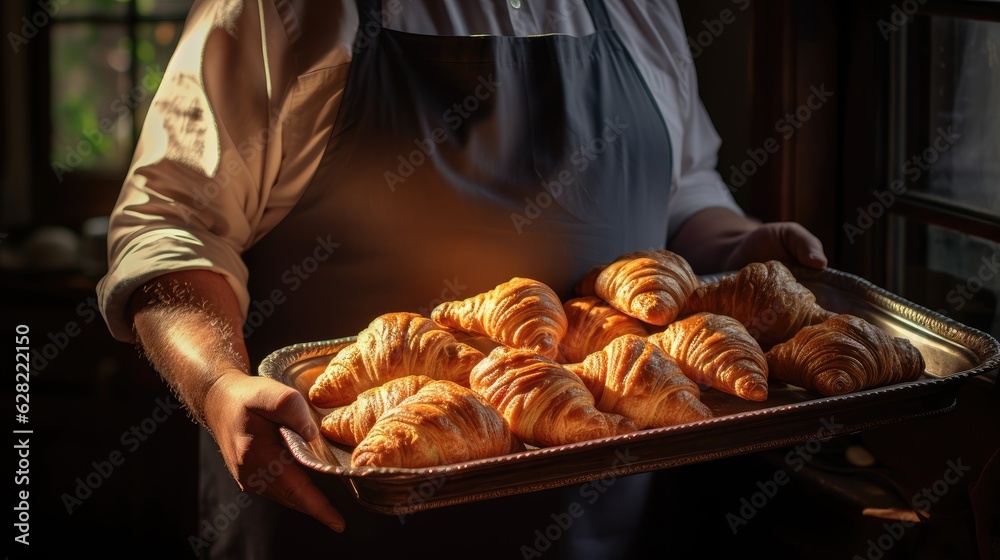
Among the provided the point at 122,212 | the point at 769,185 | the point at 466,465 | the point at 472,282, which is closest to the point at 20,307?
the point at 122,212

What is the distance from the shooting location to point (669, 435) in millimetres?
1054

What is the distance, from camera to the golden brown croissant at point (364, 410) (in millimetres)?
1138

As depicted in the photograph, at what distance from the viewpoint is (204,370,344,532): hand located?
1.04m

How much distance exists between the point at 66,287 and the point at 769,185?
83.7 inches

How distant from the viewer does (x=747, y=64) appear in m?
2.28

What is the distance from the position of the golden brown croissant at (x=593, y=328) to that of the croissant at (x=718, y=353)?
0.04m
